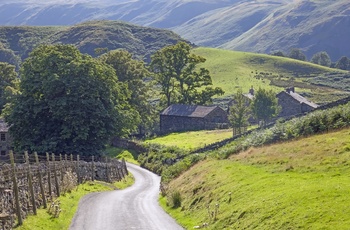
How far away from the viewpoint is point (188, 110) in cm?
12800

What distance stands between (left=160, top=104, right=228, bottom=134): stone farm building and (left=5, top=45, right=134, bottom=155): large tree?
163ft

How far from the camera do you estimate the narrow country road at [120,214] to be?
3550 cm

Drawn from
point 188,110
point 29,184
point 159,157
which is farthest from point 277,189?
point 188,110

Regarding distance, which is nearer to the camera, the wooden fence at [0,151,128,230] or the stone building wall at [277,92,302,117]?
the wooden fence at [0,151,128,230]

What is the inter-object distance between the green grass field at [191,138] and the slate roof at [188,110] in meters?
6.48

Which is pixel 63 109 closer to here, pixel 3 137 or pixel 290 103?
pixel 3 137

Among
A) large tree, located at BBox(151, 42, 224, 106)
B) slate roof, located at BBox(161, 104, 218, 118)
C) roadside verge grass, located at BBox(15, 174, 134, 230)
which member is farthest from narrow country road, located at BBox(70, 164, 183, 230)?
large tree, located at BBox(151, 42, 224, 106)

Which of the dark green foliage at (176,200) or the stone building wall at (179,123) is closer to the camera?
the dark green foliage at (176,200)

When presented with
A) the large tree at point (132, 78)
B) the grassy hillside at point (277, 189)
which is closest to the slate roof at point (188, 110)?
the large tree at point (132, 78)

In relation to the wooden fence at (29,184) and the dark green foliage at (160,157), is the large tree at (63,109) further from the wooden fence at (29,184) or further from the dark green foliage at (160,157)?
the wooden fence at (29,184)

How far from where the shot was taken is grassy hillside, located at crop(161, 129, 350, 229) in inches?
1034

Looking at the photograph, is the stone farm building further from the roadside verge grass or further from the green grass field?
the roadside verge grass

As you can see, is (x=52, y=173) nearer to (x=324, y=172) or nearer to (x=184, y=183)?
(x=184, y=183)

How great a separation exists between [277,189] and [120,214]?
13.2 m
